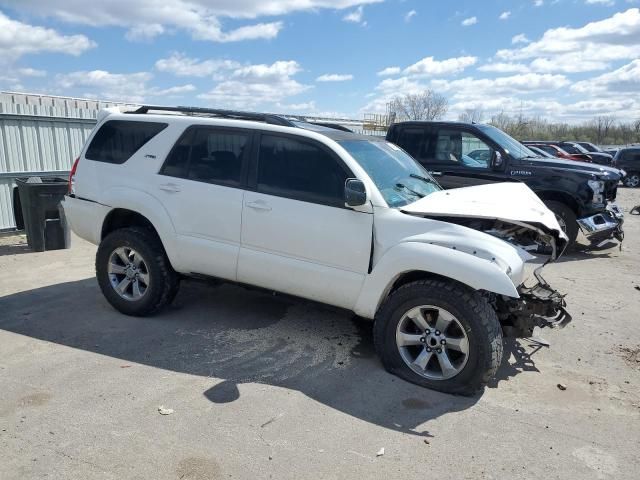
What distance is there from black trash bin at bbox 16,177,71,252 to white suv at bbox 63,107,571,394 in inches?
124

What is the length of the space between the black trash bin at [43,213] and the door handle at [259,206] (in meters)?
5.17

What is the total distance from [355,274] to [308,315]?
1435 millimetres

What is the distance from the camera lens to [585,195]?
8242mm

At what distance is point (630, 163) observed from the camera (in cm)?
2255

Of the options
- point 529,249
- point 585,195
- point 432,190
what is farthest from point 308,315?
point 585,195

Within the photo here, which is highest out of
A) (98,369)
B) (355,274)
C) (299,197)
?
(299,197)

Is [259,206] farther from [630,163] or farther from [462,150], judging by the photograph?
[630,163]

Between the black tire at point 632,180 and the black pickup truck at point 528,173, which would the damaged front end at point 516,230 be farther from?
the black tire at point 632,180

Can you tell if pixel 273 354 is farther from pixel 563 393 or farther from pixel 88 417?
pixel 563 393

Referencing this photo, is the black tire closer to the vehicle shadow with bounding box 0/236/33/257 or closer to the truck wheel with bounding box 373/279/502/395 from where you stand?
the truck wheel with bounding box 373/279/502/395

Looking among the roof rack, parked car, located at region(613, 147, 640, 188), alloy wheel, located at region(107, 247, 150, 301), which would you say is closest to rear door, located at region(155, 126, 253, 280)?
the roof rack

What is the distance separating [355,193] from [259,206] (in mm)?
954

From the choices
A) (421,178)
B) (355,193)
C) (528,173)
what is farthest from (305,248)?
(528,173)

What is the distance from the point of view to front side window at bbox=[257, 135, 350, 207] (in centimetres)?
427
